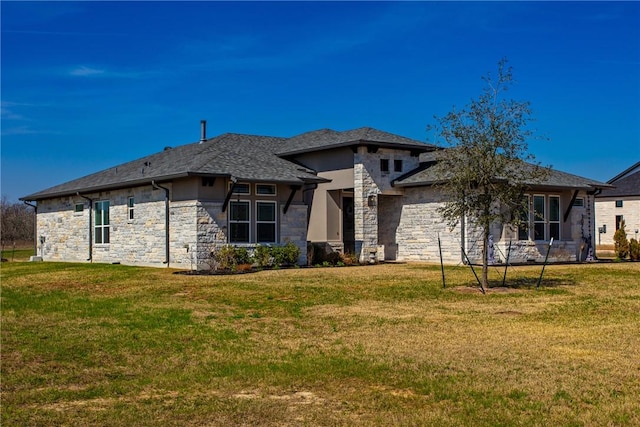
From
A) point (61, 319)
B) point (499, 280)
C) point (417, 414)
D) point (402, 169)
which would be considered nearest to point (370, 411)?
point (417, 414)

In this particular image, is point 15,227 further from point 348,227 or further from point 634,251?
point 634,251

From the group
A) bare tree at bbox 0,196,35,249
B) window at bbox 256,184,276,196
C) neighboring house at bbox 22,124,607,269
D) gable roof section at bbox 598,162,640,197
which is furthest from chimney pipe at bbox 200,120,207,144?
bare tree at bbox 0,196,35,249

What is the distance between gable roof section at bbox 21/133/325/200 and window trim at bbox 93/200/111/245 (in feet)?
2.52

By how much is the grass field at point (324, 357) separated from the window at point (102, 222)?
40.4 ft

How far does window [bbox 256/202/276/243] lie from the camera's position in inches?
1029

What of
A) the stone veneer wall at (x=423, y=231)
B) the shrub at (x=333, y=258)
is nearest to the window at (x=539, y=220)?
the stone veneer wall at (x=423, y=231)

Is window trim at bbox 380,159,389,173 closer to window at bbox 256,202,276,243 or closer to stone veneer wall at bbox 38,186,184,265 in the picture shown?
window at bbox 256,202,276,243

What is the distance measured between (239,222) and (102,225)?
8.24 meters

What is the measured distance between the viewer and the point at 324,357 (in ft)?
31.3

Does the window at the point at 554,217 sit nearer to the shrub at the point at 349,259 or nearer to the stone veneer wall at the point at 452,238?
the stone veneer wall at the point at 452,238

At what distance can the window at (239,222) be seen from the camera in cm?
2542

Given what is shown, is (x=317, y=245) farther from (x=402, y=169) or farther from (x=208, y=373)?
(x=208, y=373)

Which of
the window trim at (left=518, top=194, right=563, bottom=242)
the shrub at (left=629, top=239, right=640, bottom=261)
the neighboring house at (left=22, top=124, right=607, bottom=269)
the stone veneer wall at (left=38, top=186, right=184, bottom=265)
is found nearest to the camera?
the neighboring house at (left=22, top=124, right=607, bottom=269)

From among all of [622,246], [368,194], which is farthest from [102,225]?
[622,246]
